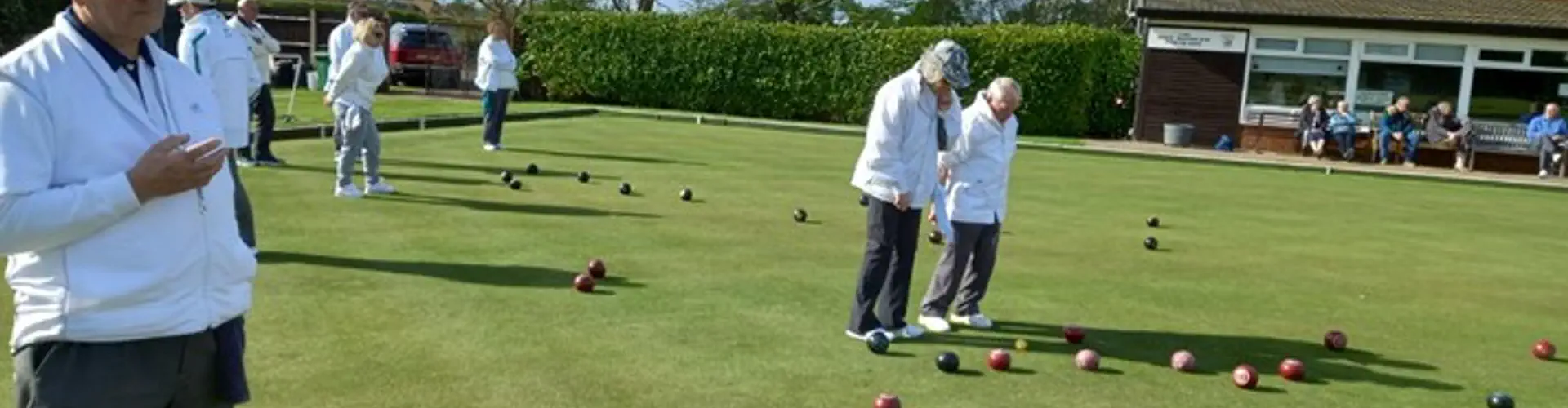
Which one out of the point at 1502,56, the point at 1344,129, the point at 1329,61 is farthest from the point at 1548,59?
the point at 1344,129

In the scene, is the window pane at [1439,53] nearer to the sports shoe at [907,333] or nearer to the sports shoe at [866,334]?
the sports shoe at [907,333]

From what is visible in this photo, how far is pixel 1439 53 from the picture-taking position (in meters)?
28.5

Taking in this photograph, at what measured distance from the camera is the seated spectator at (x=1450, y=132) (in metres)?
26.8

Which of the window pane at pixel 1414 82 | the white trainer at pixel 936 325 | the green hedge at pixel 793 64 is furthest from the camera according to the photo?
the green hedge at pixel 793 64

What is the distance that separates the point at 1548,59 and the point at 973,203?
25807mm

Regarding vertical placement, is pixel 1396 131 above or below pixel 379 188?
above

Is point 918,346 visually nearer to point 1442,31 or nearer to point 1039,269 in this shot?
point 1039,269

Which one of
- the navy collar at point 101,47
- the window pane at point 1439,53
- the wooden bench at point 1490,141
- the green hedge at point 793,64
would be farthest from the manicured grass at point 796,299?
the green hedge at point 793,64

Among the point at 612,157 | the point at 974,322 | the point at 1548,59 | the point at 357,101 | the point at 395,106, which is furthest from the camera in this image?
the point at 1548,59

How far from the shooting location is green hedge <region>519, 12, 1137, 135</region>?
30.3m

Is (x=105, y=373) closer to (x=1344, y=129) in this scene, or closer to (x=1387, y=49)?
(x=1344, y=129)

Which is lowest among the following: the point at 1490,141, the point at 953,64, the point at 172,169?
the point at 1490,141

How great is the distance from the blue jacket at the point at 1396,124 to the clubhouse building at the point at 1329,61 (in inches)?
85.9

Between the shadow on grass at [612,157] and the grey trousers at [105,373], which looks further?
the shadow on grass at [612,157]
